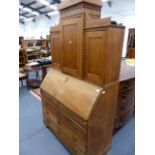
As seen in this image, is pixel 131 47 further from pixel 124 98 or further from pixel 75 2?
pixel 75 2

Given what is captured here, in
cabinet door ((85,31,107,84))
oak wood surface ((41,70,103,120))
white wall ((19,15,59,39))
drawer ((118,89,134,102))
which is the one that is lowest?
drawer ((118,89,134,102))

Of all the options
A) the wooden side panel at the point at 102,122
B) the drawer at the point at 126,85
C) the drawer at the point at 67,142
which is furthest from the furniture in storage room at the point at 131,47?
the drawer at the point at 67,142

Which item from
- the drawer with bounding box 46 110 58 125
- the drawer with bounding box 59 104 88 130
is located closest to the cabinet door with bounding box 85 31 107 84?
the drawer with bounding box 59 104 88 130

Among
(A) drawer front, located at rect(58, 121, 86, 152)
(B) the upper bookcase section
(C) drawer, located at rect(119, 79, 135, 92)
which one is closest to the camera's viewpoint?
(B) the upper bookcase section

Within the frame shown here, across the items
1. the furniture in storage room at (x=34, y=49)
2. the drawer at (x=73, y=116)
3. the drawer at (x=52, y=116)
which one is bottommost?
the drawer at (x=52, y=116)

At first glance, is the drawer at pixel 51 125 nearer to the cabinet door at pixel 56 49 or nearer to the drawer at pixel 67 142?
the drawer at pixel 67 142

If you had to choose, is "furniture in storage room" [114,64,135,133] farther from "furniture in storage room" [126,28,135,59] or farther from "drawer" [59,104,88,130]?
"furniture in storage room" [126,28,135,59]

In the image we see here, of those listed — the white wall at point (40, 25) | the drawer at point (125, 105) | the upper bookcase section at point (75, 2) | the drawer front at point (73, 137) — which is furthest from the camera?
the white wall at point (40, 25)

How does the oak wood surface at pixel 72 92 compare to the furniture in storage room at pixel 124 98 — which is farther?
the furniture in storage room at pixel 124 98

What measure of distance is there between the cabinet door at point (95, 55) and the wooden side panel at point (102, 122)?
0.19m

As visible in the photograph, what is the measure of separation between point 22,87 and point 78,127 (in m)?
3.15

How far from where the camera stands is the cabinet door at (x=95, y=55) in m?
1.34

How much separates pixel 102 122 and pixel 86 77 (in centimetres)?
56

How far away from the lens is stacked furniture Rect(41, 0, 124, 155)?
54.4 inches
